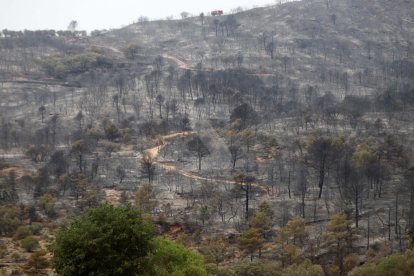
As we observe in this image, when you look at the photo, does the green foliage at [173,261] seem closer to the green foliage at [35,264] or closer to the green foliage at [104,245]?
the green foliage at [104,245]

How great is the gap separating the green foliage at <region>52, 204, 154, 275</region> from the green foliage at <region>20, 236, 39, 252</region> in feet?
60.1

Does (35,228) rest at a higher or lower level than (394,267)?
lower

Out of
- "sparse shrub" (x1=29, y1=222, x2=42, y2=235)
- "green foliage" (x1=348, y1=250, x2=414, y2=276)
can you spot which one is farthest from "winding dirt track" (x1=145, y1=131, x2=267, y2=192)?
"green foliage" (x1=348, y1=250, x2=414, y2=276)

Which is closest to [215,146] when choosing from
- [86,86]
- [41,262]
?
[41,262]

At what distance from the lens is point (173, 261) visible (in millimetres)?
22891

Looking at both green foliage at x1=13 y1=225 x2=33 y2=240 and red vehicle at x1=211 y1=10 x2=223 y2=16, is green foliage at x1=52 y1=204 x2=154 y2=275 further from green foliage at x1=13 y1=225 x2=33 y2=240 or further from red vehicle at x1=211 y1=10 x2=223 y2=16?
red vehicle at x1=211 y1=10 x2=223 y2=16

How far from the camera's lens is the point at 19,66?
3868 inches

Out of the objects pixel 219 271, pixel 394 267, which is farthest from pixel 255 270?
pixel 394 267

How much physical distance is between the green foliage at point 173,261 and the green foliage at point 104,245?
1511 millimetres

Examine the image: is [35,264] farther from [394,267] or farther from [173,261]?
[394,267]

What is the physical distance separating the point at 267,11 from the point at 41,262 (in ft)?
401

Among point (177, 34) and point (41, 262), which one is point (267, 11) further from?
point (41, 262)

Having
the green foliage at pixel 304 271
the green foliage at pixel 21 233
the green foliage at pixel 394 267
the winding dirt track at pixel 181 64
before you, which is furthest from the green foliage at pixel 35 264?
the winding dirt track at pixel 181 64

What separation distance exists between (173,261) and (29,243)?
60.2 ft
